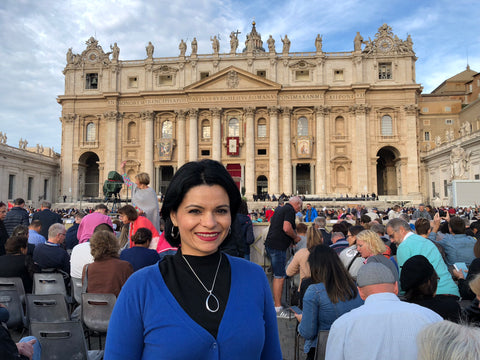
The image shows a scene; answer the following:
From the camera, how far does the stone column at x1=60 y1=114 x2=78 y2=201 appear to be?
43.5 meters

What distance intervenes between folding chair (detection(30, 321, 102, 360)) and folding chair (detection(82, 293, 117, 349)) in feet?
2.44

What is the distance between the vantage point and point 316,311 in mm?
3600

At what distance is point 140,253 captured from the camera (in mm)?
4914

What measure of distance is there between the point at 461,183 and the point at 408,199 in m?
17.0

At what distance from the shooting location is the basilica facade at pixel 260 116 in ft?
135

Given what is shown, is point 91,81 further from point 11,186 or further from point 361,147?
point 361,147

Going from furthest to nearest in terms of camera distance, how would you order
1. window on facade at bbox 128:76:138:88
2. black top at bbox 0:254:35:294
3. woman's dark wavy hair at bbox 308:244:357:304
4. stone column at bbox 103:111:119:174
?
window on facade at bbox 128:76:138:88, stone column at bbox 103:111:119:174, black top at bbox 0:254:35:294, woman's dark wavy hair at bbox 308:244:357:304

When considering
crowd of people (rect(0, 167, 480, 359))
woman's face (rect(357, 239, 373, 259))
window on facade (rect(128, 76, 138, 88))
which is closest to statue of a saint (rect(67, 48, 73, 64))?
window on facade (rect(128, 76, 138, 88))

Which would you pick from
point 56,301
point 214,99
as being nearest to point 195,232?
point 56,301

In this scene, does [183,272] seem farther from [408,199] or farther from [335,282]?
[408,199]

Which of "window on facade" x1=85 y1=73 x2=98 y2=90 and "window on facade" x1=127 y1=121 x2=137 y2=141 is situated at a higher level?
"window on facade" x1=85 y1=73 x2=98 y2=90

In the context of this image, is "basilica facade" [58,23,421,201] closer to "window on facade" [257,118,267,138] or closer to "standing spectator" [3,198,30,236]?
"window on facade" [257,118,267,138]

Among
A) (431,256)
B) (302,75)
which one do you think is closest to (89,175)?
(302,75)

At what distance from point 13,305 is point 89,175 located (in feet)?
153
